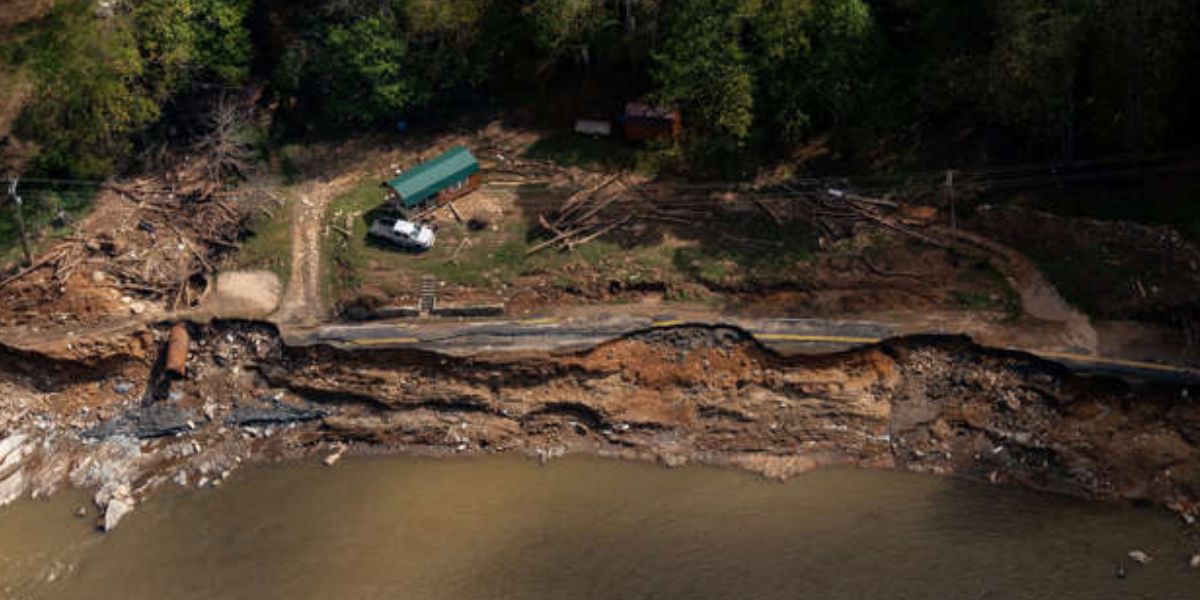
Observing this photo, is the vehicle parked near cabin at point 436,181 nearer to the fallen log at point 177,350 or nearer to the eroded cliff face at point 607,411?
the eroded cliff face at point 607,411

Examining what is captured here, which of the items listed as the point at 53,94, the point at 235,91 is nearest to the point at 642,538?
the point at 235,91

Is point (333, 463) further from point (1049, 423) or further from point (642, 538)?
point (1049, 423)

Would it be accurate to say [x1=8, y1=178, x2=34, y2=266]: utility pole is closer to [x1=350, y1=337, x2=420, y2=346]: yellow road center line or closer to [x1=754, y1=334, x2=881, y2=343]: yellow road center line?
[x1=350, y1=337, x2=420, y2=346]: yellow road center line

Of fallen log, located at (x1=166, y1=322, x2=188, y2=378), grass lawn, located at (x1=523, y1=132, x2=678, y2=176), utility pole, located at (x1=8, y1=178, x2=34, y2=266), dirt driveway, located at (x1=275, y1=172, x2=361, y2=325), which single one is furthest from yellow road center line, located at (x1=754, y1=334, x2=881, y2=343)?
utility pole, located at (x1=8, y1=178, x2=34, y2=266)

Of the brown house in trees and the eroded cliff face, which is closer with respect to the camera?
the eroded cliff face

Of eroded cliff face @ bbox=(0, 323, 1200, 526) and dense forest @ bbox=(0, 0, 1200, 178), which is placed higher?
dense forest @ bbox=(0, 0, 1200, 178)
